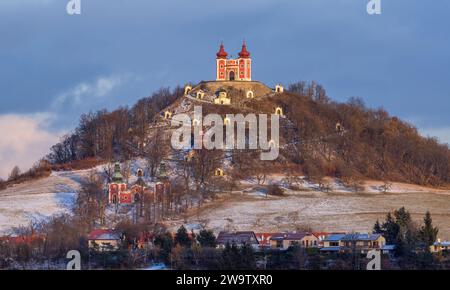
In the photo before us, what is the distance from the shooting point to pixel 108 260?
212 ft

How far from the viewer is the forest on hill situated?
99.1m

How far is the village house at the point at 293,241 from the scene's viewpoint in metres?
72.1

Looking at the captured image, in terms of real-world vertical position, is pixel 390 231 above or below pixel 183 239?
above

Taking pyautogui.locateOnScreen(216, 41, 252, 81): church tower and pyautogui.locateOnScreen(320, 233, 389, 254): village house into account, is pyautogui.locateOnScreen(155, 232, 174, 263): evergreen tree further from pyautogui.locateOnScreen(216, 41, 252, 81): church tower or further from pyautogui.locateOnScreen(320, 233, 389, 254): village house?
pyautogui.locateOnScreen(216, 41, 252, 81): church tower

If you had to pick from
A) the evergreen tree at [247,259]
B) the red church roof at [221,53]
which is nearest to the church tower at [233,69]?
the red church roof at [221,53]

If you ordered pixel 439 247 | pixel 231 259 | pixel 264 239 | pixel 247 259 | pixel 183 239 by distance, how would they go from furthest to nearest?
1. pixel 264 239
2. pixel 183 239
3. pixel 439 247
4. pixel 247 259
5. pixel 231 259

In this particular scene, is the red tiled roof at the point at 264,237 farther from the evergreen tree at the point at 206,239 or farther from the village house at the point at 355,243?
the evergreen tree at the point at 206,239

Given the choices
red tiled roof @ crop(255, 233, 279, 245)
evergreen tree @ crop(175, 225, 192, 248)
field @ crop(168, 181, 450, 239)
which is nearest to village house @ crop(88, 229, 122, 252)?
evergreen tree @ crop(175, 225, 192, 248)

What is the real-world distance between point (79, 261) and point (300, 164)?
36.9m

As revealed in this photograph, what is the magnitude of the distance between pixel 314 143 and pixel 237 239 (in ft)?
104

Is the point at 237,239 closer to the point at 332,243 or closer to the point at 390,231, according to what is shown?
the point at 332,243

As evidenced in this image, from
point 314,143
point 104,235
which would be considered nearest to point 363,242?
point 104,235

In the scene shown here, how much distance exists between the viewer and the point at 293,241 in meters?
72.8
